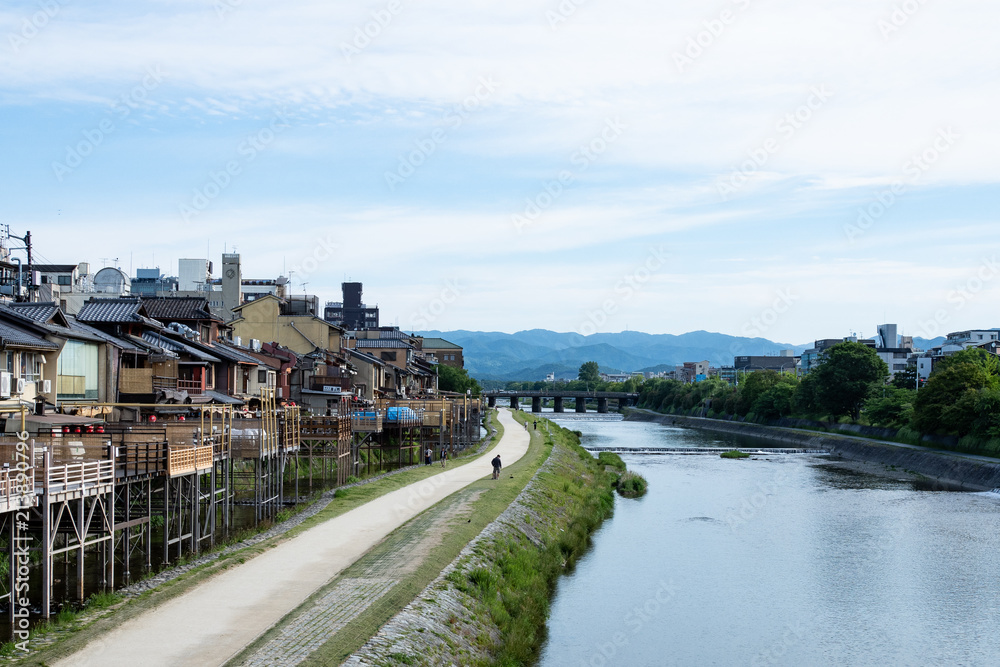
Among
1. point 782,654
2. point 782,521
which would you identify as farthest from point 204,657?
point 782,521

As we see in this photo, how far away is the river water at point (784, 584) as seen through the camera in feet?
82.5

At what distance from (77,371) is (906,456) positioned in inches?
2564

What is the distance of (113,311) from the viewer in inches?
1736

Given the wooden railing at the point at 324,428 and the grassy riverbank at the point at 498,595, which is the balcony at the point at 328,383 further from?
the grassy riverbank at the point at 498,595

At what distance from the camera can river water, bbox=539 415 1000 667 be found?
25.2 metres

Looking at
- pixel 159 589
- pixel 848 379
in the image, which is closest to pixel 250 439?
pixel 159 589

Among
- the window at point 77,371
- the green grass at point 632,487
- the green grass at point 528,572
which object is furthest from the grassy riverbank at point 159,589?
the green grass at point 632,487

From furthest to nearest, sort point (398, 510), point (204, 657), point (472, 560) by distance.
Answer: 1. point (398, 510)
2. point (472, 560)
3. point (204, 657)

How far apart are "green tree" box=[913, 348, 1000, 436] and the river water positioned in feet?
55.7

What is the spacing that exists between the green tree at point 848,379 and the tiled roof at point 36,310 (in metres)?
89.3

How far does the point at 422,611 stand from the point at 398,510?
1338cm

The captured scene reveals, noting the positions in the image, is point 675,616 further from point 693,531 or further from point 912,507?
point 912,507

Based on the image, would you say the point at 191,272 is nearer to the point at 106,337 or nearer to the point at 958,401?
the point at 106,337

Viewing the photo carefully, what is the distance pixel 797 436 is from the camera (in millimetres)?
106375
